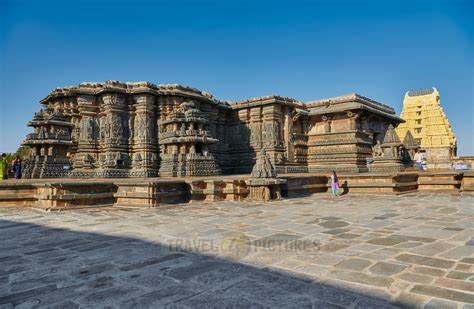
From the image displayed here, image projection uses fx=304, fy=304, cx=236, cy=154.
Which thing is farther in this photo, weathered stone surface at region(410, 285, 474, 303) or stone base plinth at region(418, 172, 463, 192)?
stone base plinth at region(418, 172, 463, 192)

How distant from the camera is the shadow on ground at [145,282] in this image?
286 centimetres

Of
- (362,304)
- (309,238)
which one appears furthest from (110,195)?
(362,304)

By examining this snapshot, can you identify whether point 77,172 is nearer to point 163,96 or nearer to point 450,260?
point 163,96

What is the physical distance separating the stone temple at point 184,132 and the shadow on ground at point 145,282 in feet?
40.4

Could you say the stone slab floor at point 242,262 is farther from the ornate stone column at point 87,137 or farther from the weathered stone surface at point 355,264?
the ornate stone column at point 87,137

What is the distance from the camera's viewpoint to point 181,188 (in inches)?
438

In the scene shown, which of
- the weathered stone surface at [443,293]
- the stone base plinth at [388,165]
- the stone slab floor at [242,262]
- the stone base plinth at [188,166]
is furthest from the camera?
the stone base plinth at [188,166]

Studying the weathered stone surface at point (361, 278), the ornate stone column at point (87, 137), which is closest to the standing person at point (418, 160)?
the weathered stone surface at point (361, 278)

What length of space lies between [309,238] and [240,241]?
1.20 m

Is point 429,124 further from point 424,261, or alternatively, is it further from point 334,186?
point 424,261

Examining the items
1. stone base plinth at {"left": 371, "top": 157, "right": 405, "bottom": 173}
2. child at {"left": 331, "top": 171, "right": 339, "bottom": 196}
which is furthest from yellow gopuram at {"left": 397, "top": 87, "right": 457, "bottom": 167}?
child at {"left": 331, "top": 171, "right": 339, "bottom": 196}

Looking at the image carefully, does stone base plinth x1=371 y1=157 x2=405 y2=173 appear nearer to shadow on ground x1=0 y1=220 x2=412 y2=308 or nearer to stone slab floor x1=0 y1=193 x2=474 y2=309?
stone slab floor x1=0 y1=193 x2=474 y2=309

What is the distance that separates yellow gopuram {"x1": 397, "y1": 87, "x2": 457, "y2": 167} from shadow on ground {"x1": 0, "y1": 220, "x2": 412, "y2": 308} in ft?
142

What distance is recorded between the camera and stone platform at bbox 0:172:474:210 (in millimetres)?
9648
